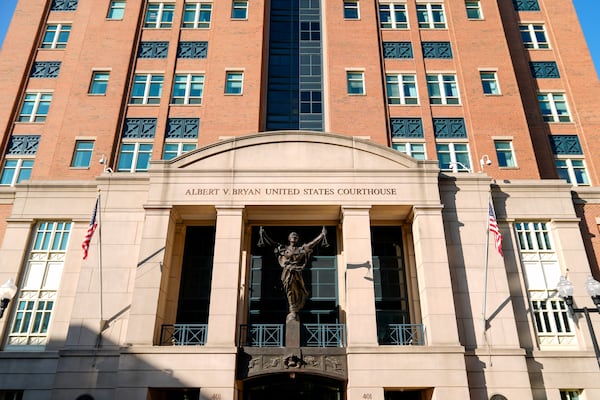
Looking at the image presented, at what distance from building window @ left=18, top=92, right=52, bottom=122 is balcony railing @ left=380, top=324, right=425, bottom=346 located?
2290 centimetres

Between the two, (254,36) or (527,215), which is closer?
(527,215)

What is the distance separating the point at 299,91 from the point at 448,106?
9079 mm

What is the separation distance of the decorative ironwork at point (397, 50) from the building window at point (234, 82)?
9277mm

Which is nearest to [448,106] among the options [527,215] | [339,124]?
[339,124]

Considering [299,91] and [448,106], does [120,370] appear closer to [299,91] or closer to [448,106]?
[299,91]

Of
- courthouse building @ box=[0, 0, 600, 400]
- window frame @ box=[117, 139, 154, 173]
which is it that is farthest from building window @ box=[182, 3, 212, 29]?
window frame @ box=[117, 139, 154, 173]

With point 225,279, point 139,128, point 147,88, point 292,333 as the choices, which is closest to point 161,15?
point 147,88

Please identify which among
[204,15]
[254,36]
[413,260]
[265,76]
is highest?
[204,15]

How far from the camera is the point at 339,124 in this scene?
2664 centimetres

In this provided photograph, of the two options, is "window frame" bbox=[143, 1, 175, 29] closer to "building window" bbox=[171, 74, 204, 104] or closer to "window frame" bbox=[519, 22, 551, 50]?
"building window" bbox=[171, 74, 204, 104]

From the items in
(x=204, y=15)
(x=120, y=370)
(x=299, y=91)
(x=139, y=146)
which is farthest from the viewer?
(x=204, y=15)

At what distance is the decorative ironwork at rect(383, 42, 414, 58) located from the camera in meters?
29.5

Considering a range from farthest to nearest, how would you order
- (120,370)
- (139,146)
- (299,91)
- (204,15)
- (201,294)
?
(204,15), (299,91), (139,146), (201,294), (120,370)

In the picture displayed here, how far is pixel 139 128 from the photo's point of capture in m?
27.0
